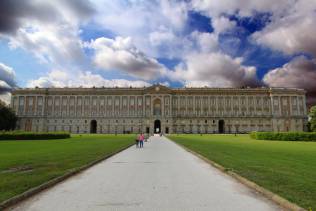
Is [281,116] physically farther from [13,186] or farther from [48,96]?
[13,186]

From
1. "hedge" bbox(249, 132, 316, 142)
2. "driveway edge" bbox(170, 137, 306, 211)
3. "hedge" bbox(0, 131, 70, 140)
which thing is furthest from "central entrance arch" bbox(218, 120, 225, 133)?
"driveway edge" bbox(170, 137, 306, 211)

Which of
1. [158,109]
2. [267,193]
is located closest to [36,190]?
[267,193]

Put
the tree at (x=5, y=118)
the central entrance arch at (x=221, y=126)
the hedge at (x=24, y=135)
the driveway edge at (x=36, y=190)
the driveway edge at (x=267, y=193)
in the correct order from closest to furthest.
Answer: the driveway edge at (x=267, y=193) → the driveway edge at (x=36, y=190) → the hedge at (x=24, y=135) → the tree at (x=5, y=118) → the central entrance arch at (x=221, y=126)

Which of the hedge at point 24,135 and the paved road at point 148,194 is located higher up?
the hedge at point 24,135

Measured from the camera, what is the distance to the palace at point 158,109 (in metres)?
113

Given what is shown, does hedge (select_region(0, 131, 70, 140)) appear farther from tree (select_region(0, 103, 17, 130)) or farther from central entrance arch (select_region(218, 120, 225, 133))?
central entrance arch (select_region(218, 120, 225, 133))

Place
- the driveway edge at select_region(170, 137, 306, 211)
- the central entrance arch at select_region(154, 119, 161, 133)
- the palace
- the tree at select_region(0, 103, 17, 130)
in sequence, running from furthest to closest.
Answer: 1. the central entrance arch at select_region(154, 119, 161, 133)
2. the palace
3. the tree at select_region(0, 103, 17, 130)
4. the driveway edge at select_region(170, 137, 306, 211)

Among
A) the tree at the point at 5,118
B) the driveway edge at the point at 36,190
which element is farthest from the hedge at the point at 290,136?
the tree at the point at 5,118

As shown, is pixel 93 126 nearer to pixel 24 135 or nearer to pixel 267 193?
pixel 24 135

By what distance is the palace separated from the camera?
11288 cm


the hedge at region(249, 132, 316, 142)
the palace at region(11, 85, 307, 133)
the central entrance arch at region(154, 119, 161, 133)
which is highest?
the palace at region(11, 85, 307, 133)

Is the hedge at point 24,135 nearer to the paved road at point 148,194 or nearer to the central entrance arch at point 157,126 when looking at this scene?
the paved road at point 148,194

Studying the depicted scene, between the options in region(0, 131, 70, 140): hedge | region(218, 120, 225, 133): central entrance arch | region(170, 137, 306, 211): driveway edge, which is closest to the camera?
region(170, 137, 306, 211): driveway edge

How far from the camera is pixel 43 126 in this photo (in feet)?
374
